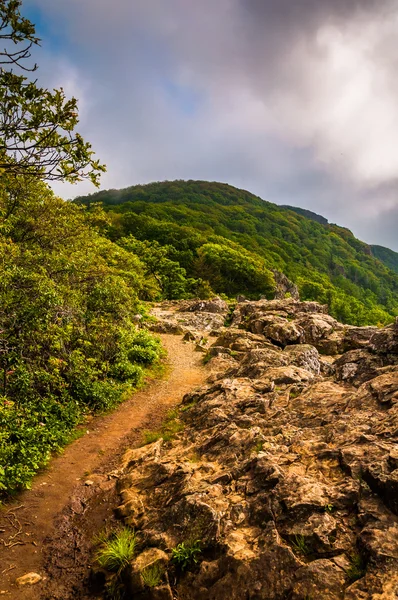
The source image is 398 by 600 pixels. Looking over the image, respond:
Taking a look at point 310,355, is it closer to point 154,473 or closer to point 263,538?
point 154,473

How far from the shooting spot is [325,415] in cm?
1006

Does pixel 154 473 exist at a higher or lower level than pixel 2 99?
lower

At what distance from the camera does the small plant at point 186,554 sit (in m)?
6.13

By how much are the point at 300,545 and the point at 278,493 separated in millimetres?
1178

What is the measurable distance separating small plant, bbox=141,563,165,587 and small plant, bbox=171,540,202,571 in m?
0.31

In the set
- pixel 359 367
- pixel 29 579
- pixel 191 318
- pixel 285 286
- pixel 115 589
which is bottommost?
pixel 29 579

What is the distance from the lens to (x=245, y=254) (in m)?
89.7

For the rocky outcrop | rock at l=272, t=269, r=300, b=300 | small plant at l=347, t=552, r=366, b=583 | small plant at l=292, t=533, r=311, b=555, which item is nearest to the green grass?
small plant at l=292, t=533, r=311, b=555

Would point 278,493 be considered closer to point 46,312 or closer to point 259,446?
point 259,446

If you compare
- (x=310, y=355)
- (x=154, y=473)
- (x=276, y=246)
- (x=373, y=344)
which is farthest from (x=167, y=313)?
(x=276, y=246)

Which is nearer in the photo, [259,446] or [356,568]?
[356,568]

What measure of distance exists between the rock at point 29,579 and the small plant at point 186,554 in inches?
109

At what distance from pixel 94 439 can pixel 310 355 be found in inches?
545

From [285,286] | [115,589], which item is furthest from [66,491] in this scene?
[285,286]
